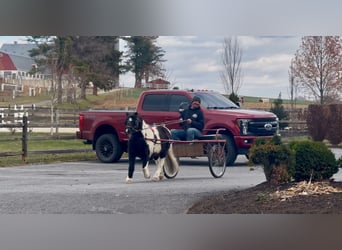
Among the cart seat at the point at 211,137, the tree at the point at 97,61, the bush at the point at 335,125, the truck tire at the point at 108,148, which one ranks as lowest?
the truck tire at the point at 108,148

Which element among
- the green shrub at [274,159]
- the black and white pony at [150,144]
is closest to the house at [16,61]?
the black and white pony at [150,144]

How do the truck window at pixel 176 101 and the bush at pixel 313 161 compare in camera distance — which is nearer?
the bush at pixel 313 161

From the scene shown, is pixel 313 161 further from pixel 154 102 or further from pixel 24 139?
pixel 24 139

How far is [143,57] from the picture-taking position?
600cm

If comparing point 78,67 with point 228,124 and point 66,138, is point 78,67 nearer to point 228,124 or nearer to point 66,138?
point 66,138

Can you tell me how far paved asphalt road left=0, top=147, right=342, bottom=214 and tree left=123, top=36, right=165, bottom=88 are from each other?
85cm

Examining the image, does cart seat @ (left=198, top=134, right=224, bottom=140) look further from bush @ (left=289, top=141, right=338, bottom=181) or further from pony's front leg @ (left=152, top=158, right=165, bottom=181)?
bush @ (left=289, top=141, right=338, bottom=181)

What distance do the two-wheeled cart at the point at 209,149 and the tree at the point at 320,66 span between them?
925 millimetres

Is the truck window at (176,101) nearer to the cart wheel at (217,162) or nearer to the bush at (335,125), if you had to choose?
the cart wheel at (217,162)

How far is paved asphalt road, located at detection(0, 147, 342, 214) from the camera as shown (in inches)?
234

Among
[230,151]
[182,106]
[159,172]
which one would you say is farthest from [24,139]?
[230,151]

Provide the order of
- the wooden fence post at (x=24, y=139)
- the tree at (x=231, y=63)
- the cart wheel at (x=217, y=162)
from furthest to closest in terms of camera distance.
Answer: the wooden fence post at (x=24, y=139)
the cart wheel at (x=217, y=162)
the tree at (x=231, y=63)

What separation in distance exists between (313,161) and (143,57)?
1.82m

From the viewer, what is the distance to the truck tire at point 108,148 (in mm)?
6094
